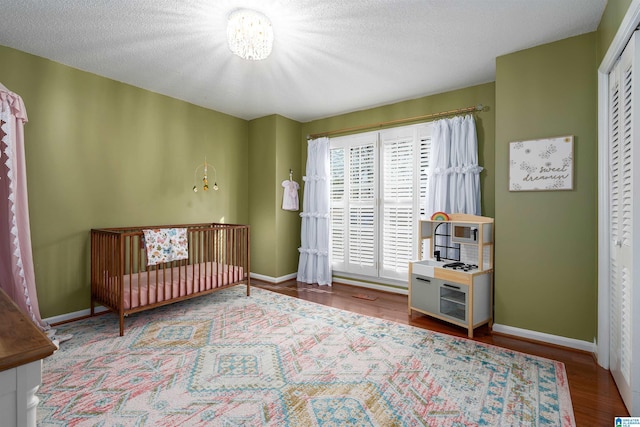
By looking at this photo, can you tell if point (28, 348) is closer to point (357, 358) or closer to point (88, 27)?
point (357, 358)

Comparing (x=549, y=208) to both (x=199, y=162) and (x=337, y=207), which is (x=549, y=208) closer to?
(x=337, y=207)

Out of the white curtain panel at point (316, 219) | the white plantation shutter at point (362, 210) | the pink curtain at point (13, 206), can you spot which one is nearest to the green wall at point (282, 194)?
the white curtain panel at point (316, 219)

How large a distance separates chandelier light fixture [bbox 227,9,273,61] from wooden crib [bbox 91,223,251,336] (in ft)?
5.91

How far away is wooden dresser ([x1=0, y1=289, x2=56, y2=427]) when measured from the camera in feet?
2.62

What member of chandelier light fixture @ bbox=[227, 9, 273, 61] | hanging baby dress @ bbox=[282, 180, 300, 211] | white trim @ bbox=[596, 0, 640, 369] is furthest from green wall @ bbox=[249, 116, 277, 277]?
white trim @ bbox=[596, 0, 640, 369]

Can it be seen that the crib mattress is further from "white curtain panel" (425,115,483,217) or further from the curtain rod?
"white curtain panel" (425,115,483,217)

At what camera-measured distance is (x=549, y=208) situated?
2.52 m

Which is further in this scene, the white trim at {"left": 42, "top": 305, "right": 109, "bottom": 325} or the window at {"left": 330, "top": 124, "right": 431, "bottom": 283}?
the window at {"left": 330, "top": 124, "right": 431, "bottom": 283}

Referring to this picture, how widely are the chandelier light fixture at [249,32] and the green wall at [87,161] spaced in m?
1.88

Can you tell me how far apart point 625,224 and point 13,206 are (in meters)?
4.05

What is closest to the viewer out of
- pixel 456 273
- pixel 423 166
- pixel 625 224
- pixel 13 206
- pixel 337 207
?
pixel 625 224

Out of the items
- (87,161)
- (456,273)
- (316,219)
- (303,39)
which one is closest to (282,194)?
(316,219)

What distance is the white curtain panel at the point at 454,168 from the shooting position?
3283mm

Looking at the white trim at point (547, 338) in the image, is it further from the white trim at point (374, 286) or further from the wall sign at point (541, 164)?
the white trim at point (374, 286)
